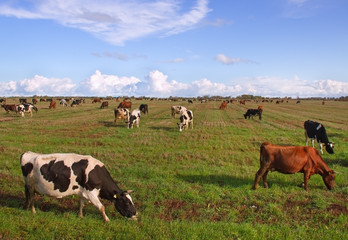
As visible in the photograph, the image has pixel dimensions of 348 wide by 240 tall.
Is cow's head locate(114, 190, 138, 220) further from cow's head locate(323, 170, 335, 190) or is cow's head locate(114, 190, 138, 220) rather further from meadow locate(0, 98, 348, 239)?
cow's head locate(323, 170, 335, 190)

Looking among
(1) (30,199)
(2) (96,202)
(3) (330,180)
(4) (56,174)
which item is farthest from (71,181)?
(3) (330,180)

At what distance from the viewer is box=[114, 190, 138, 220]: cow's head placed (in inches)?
264

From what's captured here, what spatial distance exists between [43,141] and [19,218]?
39.2 ft

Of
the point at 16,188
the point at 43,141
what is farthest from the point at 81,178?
the point at 43,141

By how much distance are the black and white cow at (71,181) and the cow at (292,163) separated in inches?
188

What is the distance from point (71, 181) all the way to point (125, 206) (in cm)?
152

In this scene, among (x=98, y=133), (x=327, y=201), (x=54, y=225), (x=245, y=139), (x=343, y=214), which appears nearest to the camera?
(x=54, y=225)

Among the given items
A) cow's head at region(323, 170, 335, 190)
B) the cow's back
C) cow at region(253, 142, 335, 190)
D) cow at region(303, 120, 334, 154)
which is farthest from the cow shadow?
cow at region(303, 120, 334, 154)

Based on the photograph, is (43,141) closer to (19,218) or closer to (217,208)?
(19,218)

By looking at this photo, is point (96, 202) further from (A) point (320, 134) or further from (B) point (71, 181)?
(A) point (320, 134)

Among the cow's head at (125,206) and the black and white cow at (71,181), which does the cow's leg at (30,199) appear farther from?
the cow's head at (125,206)

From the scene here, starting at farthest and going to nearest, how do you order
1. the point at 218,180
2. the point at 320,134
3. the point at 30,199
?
1. the point at 320,134
2. the point at 218,180
3. the point at 30,199

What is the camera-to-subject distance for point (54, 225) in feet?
19.1

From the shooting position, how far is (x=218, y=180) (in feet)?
32.8
